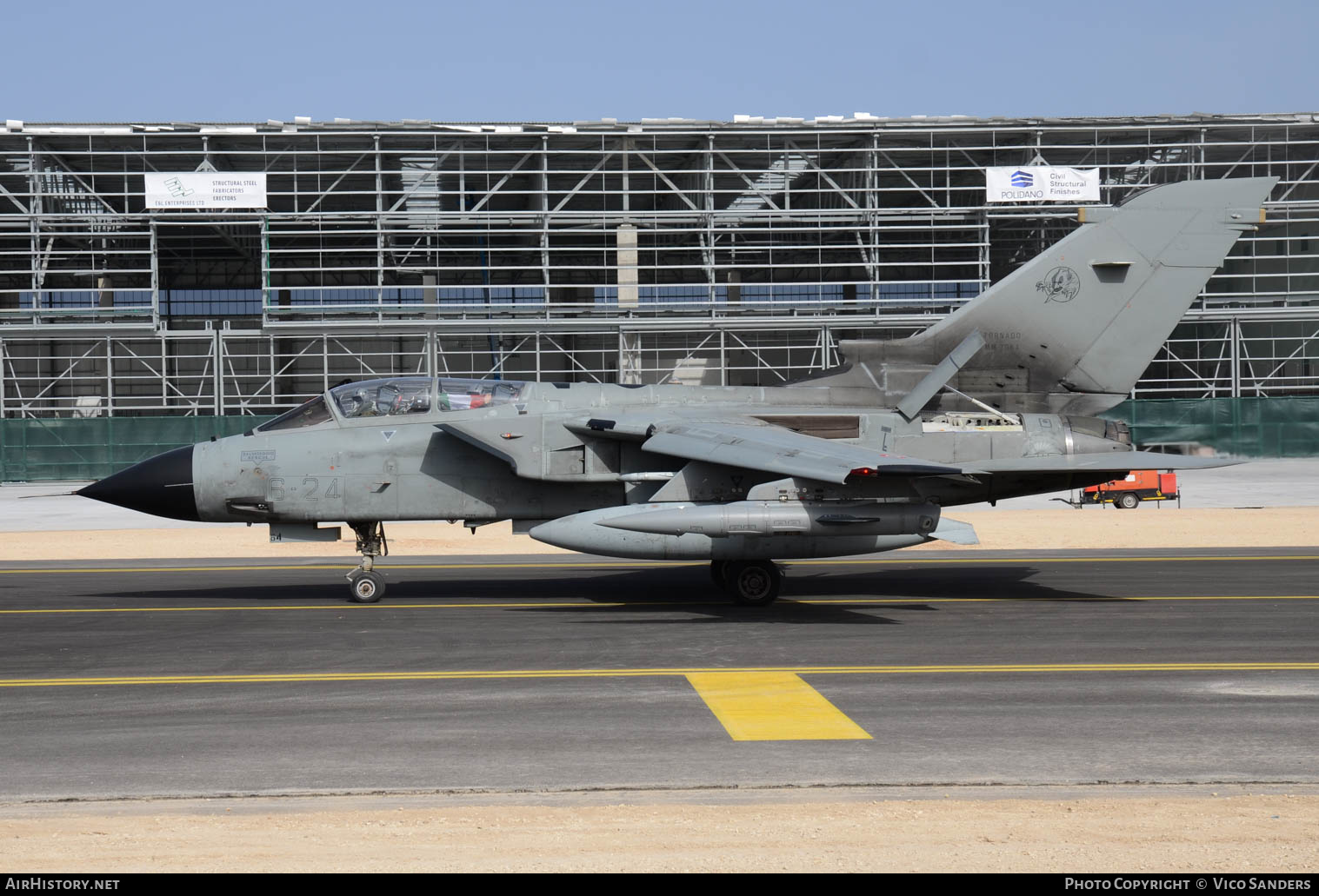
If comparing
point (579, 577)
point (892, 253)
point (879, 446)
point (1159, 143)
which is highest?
point (1159, 143)

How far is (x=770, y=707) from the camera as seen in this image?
9.53 metres

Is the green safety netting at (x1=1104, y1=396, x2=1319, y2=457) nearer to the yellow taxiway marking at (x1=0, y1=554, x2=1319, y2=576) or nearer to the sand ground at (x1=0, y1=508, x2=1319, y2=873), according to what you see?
the yellow taxiway marking at (x1=0, y1=554, x2=1319, y2=576)

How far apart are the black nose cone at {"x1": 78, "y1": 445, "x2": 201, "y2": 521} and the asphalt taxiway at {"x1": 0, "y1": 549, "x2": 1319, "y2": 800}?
1397mm

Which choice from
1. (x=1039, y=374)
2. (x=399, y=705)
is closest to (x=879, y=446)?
(x=1039, y=374)

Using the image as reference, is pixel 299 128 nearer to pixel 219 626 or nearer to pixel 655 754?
pixel 219 626

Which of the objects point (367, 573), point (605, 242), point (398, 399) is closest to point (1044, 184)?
point (605, 242)

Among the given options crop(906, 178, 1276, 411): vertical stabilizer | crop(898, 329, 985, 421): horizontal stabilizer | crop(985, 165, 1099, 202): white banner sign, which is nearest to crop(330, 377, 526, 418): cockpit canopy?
crop(898, 329, 985, 421): horizontal stabilizer

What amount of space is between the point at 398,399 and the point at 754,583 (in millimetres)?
5345

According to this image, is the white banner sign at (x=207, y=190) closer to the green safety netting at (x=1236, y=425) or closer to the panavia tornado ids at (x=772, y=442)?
the panavia tornado ids at (x=772, y=442)

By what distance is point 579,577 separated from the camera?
60.1 feet

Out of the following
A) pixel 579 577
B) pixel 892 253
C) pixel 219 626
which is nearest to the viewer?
pixel 219 626

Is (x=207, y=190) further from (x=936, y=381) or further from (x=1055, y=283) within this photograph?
(x=1055, y=283)

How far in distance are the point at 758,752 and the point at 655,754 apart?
0.70m

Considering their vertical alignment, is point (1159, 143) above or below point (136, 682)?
above
